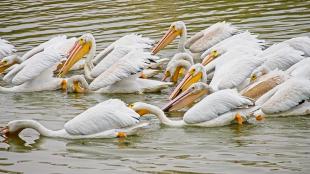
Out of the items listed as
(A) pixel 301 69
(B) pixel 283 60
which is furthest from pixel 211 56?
(A) pixel 301 69

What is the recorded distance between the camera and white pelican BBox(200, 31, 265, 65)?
10500 mm

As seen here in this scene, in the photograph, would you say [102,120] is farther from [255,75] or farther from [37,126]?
[255,75]

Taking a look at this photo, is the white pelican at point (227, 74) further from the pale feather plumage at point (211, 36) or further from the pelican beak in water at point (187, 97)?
the pale feather plumage at point (211, 36)

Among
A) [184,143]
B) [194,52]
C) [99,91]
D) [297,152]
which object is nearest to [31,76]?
[99,91]

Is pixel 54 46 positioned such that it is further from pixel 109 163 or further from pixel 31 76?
pixel 109 163

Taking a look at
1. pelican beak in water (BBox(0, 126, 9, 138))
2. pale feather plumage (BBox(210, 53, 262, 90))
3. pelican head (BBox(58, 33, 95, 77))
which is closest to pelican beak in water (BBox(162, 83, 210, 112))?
pale feather plumage (BBox(210, 53, 262, 90))

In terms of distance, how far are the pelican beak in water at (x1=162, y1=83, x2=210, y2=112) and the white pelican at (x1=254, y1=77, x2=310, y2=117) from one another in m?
0.80

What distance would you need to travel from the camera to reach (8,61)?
38.1 feet

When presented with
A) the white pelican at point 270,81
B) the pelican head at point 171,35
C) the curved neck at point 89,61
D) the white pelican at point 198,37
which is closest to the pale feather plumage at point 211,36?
the white pelican at point 198,37

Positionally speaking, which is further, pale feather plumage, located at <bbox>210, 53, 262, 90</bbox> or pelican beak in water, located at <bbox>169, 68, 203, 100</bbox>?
pelican beak in water, located at <bbox>169, 68, 203, 100</bbox>

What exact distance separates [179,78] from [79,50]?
1484 millimetres

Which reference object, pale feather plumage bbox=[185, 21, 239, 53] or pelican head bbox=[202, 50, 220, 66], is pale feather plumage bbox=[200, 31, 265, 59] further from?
pale feather plumage bbox=[185, 21, 239, 53]

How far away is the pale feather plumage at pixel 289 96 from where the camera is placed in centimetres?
817

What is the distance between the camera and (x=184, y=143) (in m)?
7.66
